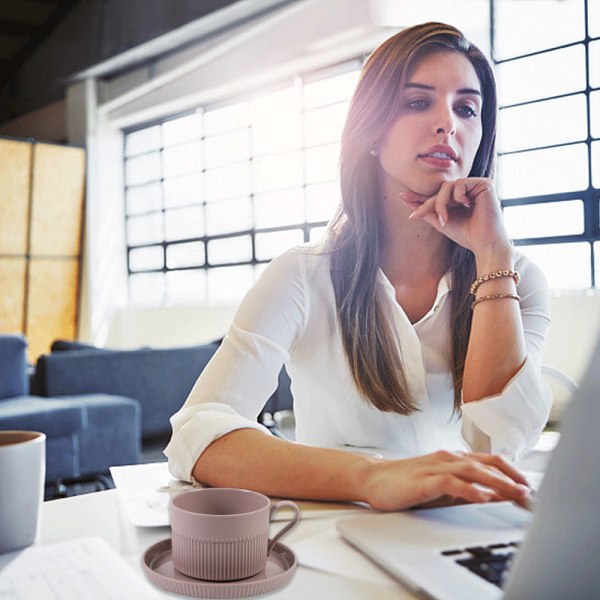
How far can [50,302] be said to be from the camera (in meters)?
8.65

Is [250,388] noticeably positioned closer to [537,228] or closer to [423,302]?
[423,302]

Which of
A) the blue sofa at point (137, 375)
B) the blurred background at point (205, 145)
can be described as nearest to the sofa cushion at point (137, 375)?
the blue sofa at point (137, 375)

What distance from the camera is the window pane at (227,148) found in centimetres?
779

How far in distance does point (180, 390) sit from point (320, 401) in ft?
12.3

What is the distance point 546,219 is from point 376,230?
415cm

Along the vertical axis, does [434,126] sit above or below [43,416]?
above

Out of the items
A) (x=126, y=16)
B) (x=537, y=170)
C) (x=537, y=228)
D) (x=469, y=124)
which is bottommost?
(x=469, y=124)

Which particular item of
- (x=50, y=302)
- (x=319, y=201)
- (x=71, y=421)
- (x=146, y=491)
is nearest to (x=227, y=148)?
(x=319, y=201)

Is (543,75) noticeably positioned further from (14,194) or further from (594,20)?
(14,194)

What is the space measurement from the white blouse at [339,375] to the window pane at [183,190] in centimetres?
729

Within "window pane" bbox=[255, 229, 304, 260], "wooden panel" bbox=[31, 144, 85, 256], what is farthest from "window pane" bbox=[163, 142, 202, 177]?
"window pane" bbox=[255, 229, 304, 260]

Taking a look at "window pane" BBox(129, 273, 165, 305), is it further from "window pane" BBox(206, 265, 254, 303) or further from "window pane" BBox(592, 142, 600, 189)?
"window pane" BBox(592, 142, 600, 189)

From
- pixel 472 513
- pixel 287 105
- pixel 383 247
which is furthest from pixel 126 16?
pixel 472 513

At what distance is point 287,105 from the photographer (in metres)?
7.32
